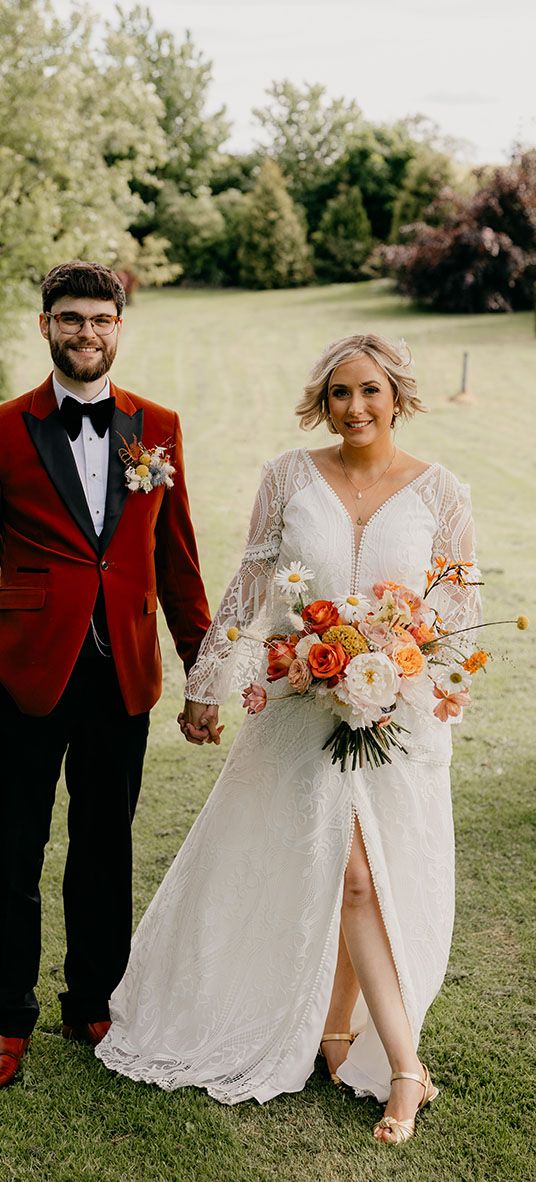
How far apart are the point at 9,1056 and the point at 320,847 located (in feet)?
3.62

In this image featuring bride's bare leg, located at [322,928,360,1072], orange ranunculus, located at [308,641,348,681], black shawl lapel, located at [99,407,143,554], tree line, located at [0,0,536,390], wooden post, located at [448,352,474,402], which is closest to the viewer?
orange ranunculus, located at [308,641,348,681]

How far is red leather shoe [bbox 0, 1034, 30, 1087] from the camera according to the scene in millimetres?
3395

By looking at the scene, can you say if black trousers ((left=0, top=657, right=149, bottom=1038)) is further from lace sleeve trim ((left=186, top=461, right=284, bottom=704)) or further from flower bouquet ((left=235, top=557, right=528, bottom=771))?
flower bouquet ((left=235, top=557, right=528, bottom=771))

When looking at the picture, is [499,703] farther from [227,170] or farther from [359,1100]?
[227,170]

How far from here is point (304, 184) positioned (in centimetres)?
3164

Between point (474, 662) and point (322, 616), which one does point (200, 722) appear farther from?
point (474, 662)

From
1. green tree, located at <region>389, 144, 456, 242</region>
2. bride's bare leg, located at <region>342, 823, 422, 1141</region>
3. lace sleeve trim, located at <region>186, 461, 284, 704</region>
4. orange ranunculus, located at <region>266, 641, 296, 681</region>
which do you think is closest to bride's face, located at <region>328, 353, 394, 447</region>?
lace sleeve trim, located at <region>186, 461, 284, 704</region>

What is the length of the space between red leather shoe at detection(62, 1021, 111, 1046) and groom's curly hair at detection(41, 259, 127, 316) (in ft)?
6.99

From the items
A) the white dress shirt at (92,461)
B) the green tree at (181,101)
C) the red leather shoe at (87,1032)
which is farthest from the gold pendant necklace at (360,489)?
the green tree at (181,101)

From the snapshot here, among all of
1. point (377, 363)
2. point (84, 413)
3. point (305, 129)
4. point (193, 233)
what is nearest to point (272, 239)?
point (193, 233)

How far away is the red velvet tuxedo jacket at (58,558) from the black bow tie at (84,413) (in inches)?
1.0

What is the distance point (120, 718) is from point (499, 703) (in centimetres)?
414

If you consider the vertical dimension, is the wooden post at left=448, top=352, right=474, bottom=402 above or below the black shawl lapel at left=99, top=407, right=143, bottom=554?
below

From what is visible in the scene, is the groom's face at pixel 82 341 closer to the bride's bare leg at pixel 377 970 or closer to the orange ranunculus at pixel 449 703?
the orange ranunculus at pixel 449 703
